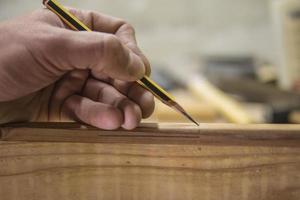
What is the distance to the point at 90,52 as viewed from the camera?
435 mm

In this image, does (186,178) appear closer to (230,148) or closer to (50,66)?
(230,148)

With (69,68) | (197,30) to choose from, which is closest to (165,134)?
(69,68)

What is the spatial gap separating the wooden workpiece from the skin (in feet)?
0.11

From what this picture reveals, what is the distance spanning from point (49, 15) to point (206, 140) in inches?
10.2

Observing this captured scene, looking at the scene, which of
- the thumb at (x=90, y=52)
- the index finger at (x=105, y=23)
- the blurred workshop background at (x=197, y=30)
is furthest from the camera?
the blurred workshop background at (x=197, y=30)

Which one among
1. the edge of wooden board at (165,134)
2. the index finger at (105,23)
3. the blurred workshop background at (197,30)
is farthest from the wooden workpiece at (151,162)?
the blurred workshop background at (197,30)

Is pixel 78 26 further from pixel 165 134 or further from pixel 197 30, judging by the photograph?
pixel 197 30

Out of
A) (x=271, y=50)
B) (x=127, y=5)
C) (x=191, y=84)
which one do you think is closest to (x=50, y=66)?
(x=191, y=84)

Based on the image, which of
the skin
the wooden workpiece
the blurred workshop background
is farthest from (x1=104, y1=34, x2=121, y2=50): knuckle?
the blurred workshop background

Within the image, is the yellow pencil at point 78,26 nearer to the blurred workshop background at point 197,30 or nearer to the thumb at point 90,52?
the thumb at point 90,52

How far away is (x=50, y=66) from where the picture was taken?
473 millimetres

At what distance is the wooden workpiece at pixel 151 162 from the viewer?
0.45 meters

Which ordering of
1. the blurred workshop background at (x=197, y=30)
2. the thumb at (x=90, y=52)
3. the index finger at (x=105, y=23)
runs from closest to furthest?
1. the thumb at (x=90, y=52)
2. the index finger at (x=105, y=23)
3. the blurred workshop background at (x=197, y=30)

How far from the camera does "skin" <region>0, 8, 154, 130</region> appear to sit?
439mm
